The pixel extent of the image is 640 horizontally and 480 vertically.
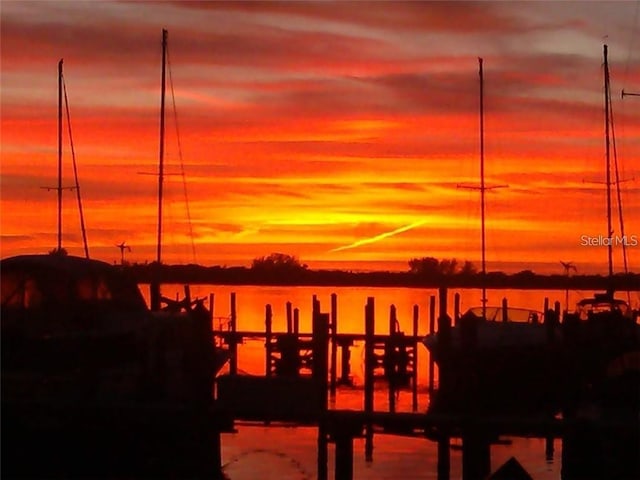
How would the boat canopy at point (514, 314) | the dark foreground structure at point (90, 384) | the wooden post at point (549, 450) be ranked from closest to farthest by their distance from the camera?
1. the dark foreground structure at point (90, 384)
2. the wooden post at point (549, 450)
3. the boat canopy at point (514, 314)

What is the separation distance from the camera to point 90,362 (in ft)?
63.7

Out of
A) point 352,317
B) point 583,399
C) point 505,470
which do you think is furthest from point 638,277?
point 505,470

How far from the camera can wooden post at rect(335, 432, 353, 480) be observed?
64.3ft

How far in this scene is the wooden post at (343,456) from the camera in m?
19.6

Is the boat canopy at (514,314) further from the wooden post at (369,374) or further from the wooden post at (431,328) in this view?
the wooden post at (431,328)

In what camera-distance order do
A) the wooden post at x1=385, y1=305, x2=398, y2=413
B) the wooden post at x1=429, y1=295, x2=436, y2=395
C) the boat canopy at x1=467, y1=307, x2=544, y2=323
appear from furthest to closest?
1. the wooden post at x1=385, y1=305, x2=398, y2=413
2. the wooden post at x1=429, y1=295, x2=436, y2=395
3. the boat canopy at x1=467, y1=307, x2=544, y2=323

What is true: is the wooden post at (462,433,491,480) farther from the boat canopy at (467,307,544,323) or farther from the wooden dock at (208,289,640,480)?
the boat canopy at (467,307,544,323)

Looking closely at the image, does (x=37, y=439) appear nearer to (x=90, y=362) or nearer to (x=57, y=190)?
(x=90, y=362)

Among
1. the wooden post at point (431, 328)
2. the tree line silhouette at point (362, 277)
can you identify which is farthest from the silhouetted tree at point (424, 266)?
the wooden post at point (431, 328)

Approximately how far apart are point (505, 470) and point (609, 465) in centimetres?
220

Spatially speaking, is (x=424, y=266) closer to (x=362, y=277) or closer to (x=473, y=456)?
(x=362, y=277)

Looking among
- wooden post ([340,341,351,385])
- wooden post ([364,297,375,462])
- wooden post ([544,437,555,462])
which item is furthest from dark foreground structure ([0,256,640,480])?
wooden post ([340,341,351,385])

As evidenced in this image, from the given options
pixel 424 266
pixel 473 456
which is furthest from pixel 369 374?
pixel 424 266

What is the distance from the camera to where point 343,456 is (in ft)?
64.7
